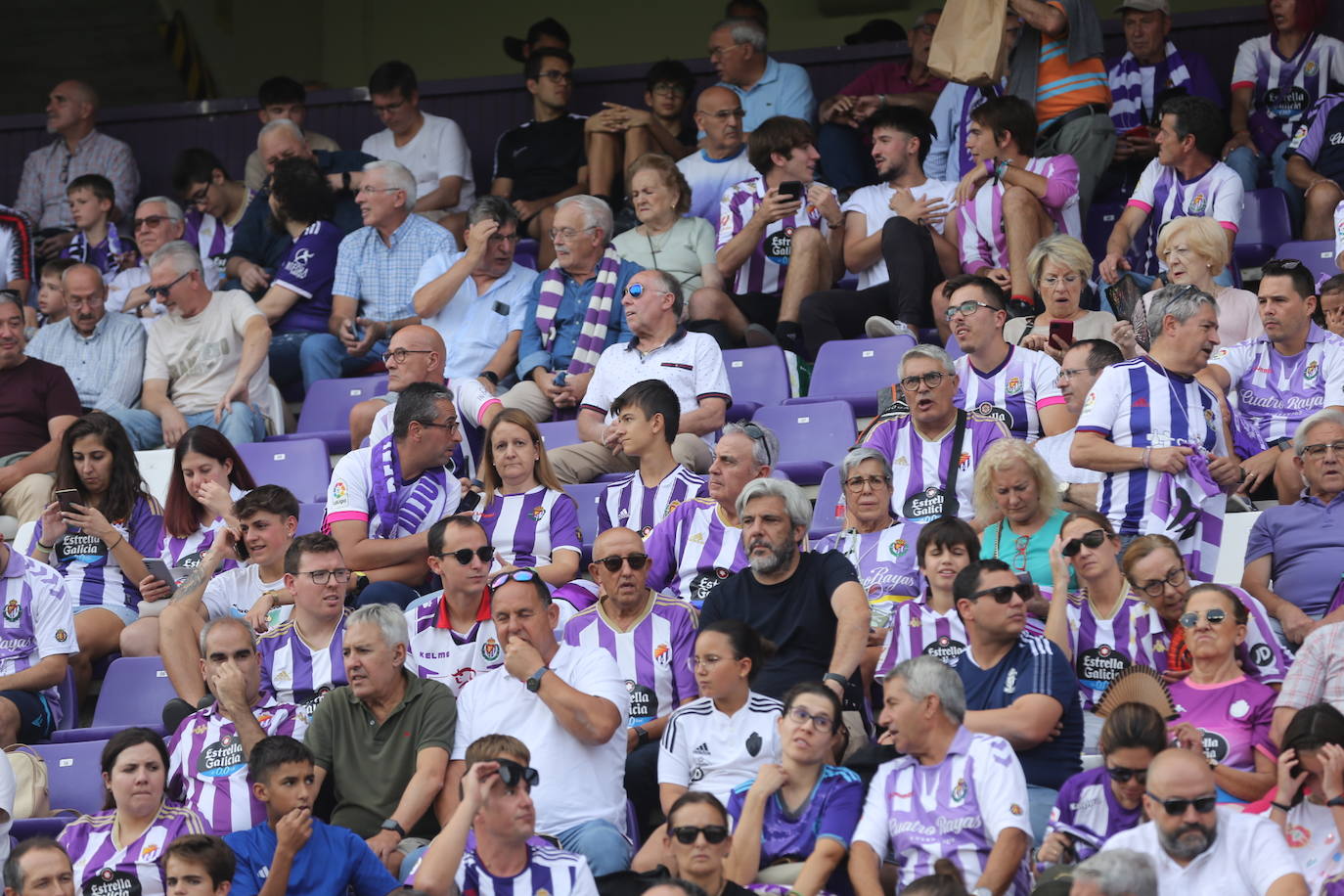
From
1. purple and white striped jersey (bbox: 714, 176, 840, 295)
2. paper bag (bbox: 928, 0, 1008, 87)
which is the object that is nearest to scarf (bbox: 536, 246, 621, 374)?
purple and white striped jersey (bbox: 714, 176, 840, 295)

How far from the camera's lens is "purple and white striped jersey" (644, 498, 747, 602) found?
20.1 feet

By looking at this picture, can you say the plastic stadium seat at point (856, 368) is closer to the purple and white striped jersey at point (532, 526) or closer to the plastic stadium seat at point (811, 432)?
the plastic stadium seat at point (811, 432)

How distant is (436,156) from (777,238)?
93.0 inches

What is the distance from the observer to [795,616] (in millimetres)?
5609

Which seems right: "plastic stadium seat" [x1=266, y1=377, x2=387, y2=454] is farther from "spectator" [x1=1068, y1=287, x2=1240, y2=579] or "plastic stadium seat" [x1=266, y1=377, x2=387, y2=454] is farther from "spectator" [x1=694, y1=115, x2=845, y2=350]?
"spectator" [x1=1068, y1=287, x2=1240, y2=579]

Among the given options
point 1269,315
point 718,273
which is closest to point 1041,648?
point 1269,315

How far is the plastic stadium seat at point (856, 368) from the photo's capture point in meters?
7.47

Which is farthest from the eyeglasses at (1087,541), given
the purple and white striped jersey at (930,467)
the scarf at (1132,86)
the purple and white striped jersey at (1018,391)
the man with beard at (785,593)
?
the scarf at (1132,86)

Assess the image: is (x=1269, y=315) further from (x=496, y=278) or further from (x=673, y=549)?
(x=496, y=278)

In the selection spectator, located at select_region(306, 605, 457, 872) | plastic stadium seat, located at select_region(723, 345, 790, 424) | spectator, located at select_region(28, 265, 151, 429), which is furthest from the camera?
spectator, located at select_region(28, 265, 151, 429)

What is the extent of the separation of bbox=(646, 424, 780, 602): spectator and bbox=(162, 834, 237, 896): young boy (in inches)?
69.7

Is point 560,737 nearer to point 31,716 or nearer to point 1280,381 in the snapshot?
point 31,716

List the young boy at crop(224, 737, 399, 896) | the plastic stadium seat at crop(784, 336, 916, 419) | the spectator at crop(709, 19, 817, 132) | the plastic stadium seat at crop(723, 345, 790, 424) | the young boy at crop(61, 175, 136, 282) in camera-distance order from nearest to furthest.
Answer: the young boy at crop(224, 737, 399, 896) → the plastic stadium seat at crop(784, 336, 916, 419) → the plastic stadium seat at crop(723, 345, 790, 424) → the spectator at crop(709, 19, 817, 132) → the young boy at crop(61, 175, 136, 282)

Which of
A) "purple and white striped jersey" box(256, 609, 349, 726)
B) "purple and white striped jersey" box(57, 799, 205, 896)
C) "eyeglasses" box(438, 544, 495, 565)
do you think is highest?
"eyeglasses" box(438, 544, 495, 565)
